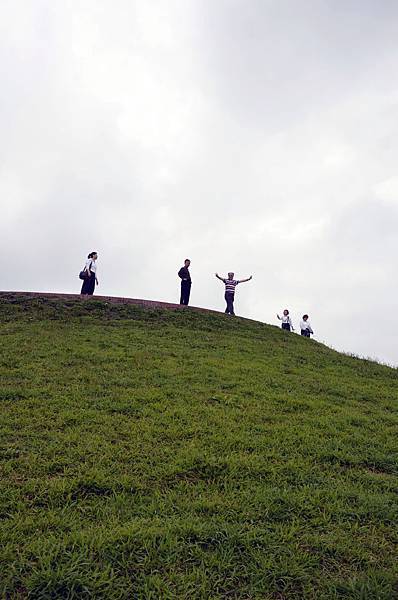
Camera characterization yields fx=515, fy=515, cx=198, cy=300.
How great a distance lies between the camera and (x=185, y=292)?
19266 millimetres

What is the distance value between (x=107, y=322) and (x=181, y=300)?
4.12 metres

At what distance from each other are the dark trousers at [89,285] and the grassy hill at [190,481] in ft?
20.0

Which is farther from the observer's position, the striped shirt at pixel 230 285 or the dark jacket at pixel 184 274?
the striped shirt at pixel 230 285

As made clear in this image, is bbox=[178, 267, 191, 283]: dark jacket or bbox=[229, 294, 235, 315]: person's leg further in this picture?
bbox=[229, 294, 235, 315]: person's leg

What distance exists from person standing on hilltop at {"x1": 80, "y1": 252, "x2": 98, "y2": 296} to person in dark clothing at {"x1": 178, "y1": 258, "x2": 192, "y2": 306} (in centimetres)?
308

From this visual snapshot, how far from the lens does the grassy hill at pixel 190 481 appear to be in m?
4.09

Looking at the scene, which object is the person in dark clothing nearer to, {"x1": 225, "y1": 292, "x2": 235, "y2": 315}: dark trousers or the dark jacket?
the dark jacket

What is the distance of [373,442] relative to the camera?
297 inches

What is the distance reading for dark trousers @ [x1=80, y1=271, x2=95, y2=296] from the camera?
17688mm

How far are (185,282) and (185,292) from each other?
0.43 meters

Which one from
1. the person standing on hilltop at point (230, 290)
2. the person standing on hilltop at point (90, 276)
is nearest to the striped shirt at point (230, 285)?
the person standing on hilltop at point (230, 290)

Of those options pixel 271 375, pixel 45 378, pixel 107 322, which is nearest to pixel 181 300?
pixel 107 322

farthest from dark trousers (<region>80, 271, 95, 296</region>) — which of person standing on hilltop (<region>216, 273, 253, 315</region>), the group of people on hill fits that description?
person standing on hilltop (<region>216, 273, 253, 315</region>)

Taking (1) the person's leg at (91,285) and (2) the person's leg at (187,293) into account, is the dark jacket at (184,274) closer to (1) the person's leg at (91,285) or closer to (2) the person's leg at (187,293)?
(2) the person's leg at (187,293)
